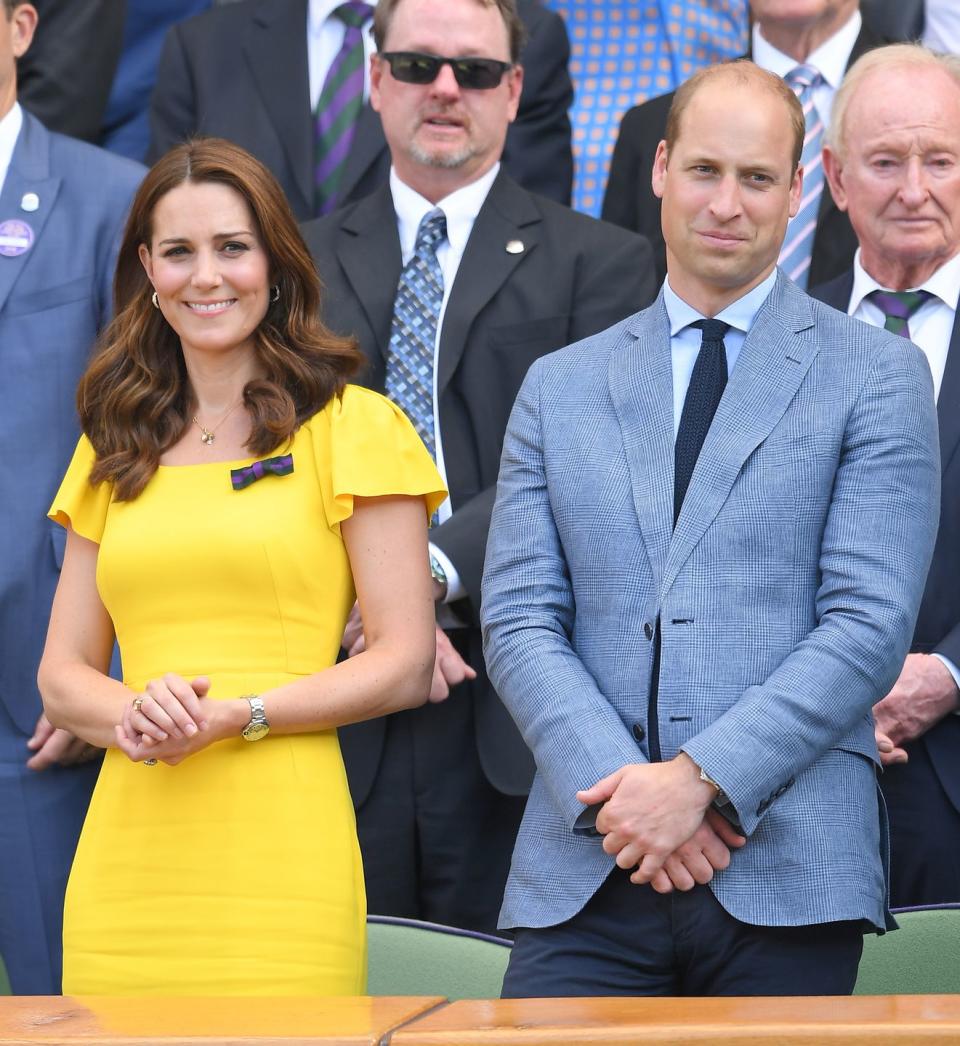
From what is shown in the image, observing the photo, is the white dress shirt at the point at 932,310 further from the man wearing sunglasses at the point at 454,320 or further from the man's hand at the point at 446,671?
the man's hand at the point at 446,671

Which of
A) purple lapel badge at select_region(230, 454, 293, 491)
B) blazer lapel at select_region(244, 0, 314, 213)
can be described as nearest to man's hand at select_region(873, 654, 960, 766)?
purple lapel badge at select_region(230, 454, 293, 491)

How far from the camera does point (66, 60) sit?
475 centimetres

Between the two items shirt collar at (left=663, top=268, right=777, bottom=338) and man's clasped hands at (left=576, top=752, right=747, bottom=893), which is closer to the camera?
man's clasped hands at (left=576, top=752, right=747, bottom=893)

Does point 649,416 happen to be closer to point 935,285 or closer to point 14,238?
point 935,285

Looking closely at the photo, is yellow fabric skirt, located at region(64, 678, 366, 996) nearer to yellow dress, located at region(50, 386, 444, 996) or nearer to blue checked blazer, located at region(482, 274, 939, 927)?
yellow dress, located at region(50, 386, 444, 996)

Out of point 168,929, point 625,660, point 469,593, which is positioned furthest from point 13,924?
point 625,660

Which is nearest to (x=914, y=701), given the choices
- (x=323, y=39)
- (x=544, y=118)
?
(x=544, y=118)

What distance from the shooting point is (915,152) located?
388 centimetres

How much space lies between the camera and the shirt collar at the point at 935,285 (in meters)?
3.81

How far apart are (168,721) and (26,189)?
1.58 metres

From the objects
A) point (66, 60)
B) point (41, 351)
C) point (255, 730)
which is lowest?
point (255, 730)

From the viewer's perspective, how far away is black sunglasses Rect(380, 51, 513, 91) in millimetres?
3984

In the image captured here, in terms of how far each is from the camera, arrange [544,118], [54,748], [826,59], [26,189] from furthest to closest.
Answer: [544,118]
[826,59]
[26,189]
[54,748]

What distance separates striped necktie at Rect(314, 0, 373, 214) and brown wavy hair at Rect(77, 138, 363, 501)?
1217 mm
